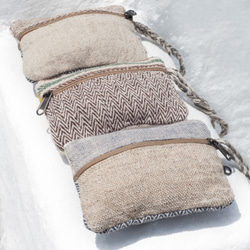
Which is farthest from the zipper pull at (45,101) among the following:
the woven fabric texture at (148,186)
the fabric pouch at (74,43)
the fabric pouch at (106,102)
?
the woven fabric texture at (148,186)

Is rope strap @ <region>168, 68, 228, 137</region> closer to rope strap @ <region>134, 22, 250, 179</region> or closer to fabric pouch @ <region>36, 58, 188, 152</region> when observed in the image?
rope strap @ <region>134, 22, 250, 179</region>

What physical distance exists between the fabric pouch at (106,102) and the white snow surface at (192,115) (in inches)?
3.9

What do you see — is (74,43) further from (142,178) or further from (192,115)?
(142,178)

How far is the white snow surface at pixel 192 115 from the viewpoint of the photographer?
0.85m

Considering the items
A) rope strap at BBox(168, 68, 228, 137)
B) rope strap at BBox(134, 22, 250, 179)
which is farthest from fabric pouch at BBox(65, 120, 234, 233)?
rope strap at BBox(168, 68, 228, 137)

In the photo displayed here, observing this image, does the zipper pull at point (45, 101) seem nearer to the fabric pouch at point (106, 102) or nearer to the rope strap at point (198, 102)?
the fabric pouch at point (106, 102)

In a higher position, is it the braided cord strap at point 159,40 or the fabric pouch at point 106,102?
the braided cord strap at point 159,40

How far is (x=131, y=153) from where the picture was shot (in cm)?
85

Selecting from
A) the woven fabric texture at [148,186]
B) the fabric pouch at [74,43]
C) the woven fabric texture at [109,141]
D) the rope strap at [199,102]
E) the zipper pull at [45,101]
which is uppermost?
the fabric pouch at [74,43]

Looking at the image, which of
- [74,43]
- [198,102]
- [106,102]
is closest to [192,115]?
[198,102]

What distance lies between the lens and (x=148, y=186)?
0.81 metres

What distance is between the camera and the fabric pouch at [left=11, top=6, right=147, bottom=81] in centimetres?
116

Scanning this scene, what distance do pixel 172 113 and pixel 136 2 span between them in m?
0.90

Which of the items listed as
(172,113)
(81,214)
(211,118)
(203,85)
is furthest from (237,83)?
(81,214)
